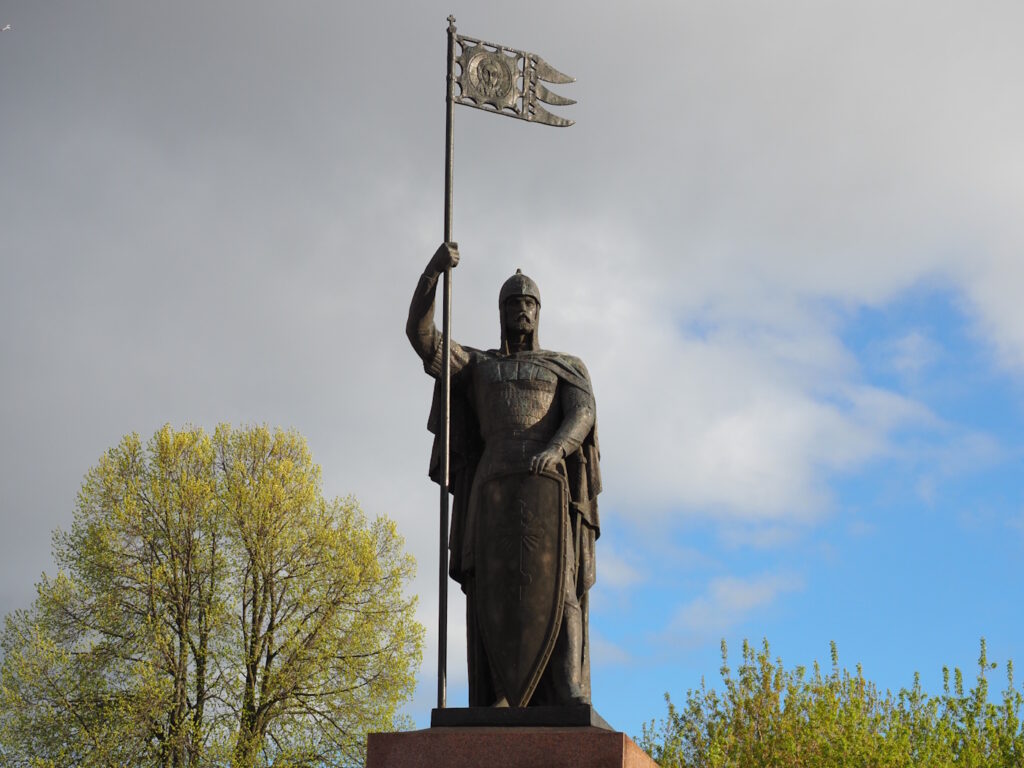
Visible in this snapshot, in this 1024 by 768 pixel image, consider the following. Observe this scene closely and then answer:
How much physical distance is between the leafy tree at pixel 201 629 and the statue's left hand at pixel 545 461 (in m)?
15.2

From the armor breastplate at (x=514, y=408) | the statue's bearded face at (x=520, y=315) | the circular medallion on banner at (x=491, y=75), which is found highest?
the circular medallion on banner at (x=491, y=75)

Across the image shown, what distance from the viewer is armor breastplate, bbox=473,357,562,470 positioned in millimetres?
8961

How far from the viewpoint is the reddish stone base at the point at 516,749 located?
7.44 metres

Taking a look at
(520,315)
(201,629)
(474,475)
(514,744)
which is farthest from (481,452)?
(201,629)

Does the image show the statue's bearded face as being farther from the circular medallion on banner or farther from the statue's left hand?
the circular medallion on banner

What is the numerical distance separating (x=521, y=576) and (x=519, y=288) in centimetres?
222

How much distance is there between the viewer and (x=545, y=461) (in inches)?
343

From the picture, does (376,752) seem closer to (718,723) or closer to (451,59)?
(451,59)

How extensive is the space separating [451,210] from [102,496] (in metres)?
17.0

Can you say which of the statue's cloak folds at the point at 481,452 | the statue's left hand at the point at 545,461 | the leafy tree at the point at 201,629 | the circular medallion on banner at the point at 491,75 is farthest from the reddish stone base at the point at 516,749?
the leafy tree at the point at 201,629

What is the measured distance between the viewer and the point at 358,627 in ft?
79.3

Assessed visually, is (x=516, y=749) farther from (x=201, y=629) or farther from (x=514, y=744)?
(x=201, y=629)

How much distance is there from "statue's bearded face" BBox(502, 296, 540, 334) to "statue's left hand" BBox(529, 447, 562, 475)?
1150 millimetres

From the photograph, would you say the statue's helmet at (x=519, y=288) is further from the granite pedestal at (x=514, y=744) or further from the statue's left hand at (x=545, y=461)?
the granite pedestal at (x=514, y=744)
